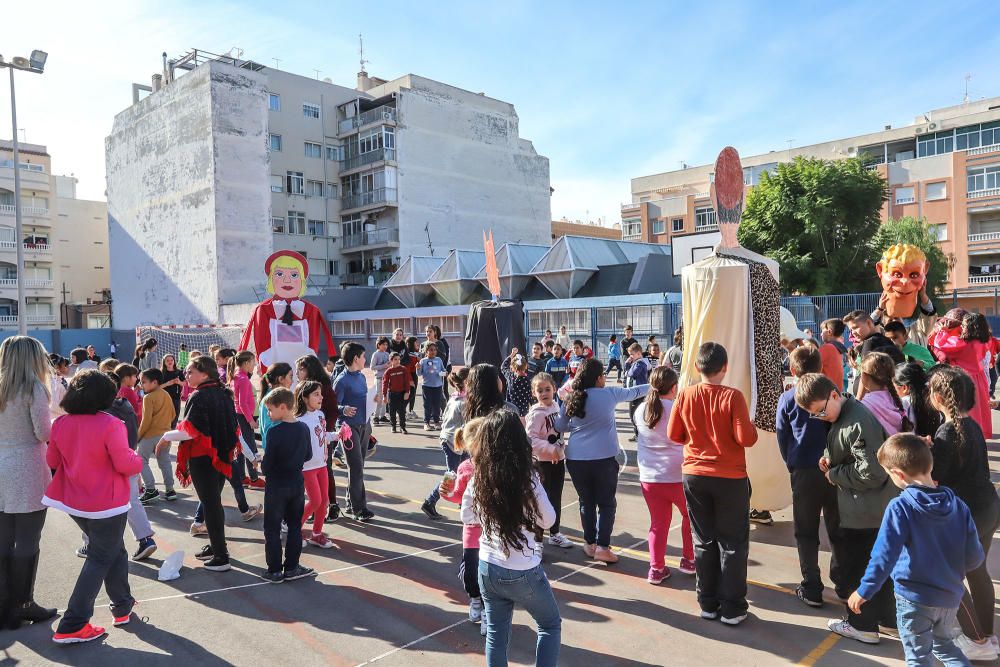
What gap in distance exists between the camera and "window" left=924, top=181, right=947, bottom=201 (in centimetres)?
4147

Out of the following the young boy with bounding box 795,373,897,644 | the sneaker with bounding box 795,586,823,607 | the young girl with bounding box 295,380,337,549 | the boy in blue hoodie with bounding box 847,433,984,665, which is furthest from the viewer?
the young girl with bounding box 295,380,337,549

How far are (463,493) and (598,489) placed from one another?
1.86 meters

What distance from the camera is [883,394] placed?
4.52m

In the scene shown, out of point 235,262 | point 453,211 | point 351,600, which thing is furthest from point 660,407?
point 453,211

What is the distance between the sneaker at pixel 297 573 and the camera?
5.36 metres

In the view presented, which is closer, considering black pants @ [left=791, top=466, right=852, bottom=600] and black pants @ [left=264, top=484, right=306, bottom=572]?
black pants @ [left=791, top=466, right=852, bottom=600]

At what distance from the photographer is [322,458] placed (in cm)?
601

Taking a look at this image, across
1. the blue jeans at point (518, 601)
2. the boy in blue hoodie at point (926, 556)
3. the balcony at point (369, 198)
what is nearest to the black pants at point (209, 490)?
the blue jeans at point (518, 601)

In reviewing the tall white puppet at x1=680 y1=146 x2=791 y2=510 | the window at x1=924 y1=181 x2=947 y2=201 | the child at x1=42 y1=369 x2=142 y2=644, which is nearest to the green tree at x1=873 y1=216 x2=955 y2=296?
the window at x1=924 y1=181 x2=947 y2=201

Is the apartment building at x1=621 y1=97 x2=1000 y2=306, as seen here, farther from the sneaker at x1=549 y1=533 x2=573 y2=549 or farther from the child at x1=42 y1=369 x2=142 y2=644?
the child at x1=42 y1=369 x2=142 y2=644

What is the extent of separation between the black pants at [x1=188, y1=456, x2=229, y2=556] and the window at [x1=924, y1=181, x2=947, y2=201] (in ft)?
157

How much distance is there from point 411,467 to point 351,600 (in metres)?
4.61

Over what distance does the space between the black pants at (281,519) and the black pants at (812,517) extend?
3.69 metres

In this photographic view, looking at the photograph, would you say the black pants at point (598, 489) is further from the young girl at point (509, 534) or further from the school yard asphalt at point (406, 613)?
the young girl at point (509, 534)
